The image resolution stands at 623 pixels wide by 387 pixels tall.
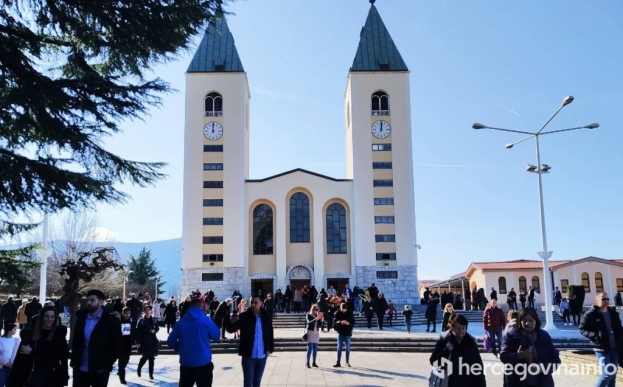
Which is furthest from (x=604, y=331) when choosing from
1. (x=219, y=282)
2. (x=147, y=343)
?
(x=219, y=282)

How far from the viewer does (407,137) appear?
4391 centimetres

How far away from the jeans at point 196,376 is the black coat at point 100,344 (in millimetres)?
839

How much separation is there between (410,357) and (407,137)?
94.7 feet

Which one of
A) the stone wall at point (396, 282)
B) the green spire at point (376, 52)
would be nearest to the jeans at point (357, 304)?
the stone wall at point (396, 282)

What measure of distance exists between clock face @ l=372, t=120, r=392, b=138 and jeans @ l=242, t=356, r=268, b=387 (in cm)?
3692

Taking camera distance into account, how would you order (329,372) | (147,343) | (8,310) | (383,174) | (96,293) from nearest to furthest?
(96,293), (147,343), (329,372), (8,310), (383,174)

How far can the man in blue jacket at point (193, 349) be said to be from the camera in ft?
23.0

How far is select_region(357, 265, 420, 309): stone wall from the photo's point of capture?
41281mm

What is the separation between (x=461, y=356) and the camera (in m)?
5.66

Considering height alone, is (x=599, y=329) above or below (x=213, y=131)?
below

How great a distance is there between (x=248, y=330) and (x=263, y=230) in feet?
119

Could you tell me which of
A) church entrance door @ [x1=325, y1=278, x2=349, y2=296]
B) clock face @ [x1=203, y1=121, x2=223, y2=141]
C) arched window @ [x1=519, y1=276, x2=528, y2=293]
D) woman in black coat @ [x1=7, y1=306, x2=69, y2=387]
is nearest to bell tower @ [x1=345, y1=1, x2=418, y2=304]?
church entrance door @ [x1=325, y1=278, x2=349, y2=296]

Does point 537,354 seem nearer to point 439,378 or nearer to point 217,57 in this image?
point 439,378

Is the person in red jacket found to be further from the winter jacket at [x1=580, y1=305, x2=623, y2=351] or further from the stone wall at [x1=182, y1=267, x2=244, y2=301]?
the stone wall at [x1=182, y1=267, x2=244, y2=301]
